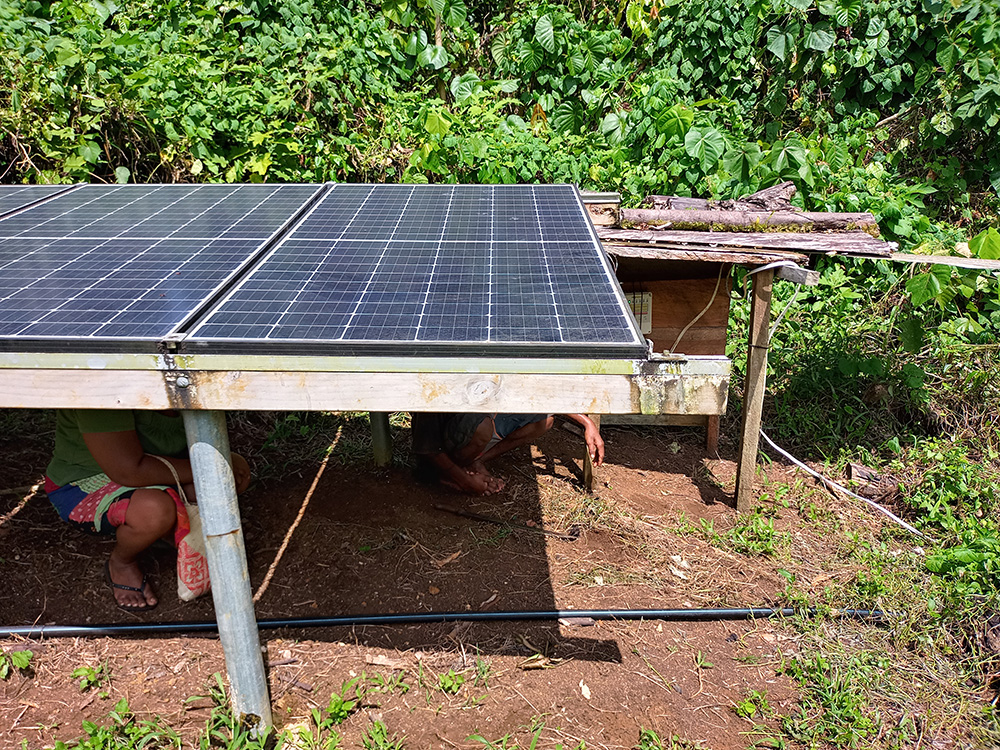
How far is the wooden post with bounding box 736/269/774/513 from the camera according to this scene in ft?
13.9

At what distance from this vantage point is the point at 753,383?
4.41 meters

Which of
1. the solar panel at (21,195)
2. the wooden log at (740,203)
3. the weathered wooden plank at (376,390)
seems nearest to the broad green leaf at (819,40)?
the wooden log at (740,203)

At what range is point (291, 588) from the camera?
142 inches

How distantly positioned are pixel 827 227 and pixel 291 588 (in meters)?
3.53

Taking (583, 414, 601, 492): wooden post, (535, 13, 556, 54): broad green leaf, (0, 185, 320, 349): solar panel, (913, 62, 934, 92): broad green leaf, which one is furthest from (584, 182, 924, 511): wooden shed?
(913, 62, 934, 92): broad green leaf

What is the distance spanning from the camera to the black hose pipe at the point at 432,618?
10.5 feet

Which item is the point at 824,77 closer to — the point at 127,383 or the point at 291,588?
A: the point at 291,588

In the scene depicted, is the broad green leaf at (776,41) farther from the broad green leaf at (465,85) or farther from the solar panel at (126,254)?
the solar panel at (126,254)

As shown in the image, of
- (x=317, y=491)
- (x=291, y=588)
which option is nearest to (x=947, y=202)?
(x=317, y=491)

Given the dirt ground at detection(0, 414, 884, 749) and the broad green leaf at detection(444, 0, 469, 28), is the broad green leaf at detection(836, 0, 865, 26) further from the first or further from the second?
the dirt ground at detection(0, 414, 884, 749)

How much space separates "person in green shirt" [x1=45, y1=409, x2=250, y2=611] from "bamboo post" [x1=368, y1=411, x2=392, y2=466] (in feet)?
4.48

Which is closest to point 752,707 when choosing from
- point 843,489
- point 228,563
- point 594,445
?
point 594,445

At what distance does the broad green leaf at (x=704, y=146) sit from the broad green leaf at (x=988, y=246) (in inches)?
84.1

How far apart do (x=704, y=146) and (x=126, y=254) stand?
477cm
